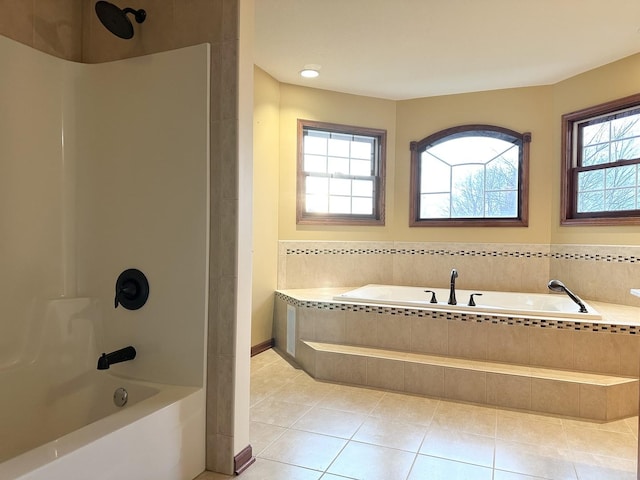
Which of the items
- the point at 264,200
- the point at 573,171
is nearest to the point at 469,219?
the point at 573,171

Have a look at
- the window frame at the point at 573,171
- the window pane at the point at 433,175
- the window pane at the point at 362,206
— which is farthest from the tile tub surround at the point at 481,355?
the window pane at the point at 433,175

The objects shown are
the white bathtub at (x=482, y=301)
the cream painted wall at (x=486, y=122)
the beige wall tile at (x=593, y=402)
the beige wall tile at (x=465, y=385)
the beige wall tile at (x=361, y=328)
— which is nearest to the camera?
the beige wall tile at (x=593, y=402)

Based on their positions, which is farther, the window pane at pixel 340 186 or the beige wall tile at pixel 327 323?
the window pane at pixel 340 186

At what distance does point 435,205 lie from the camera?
14.0ft

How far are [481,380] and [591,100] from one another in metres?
2.60

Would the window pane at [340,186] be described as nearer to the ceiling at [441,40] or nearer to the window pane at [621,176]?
the ceiling at [441,40]

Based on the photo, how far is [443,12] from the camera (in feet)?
8.70

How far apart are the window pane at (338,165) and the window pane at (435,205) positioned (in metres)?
0.84

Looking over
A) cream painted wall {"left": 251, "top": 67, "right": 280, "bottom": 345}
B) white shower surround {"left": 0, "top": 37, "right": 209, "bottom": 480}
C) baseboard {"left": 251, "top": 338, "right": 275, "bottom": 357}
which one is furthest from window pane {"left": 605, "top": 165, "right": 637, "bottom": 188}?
white shower surround {"left": 0, "top": 37, "right": 209, "bottom": 480}

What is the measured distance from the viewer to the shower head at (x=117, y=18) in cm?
179

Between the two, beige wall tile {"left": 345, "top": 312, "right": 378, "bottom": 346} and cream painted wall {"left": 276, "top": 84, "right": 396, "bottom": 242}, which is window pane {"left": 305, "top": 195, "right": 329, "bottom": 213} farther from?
beige wall tile {"left": 345, "top": 312, "right": 378, "bottom": 346}

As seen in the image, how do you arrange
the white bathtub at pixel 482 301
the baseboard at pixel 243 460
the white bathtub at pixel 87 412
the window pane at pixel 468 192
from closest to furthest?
1. the white bathtub at pixel 87 412
2. the baseboard at pixel 243 460
3. the white bathtub at pixel 482 301
4. the window pane at pixel 468 192

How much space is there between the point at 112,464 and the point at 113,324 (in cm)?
78

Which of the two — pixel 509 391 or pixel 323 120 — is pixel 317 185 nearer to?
pixel 323 120
